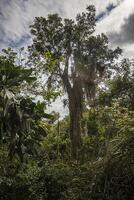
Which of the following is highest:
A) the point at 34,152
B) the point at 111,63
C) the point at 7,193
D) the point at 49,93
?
the point at 111,63

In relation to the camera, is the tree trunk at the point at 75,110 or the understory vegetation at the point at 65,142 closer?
the understory vegetation at the point at 65,142

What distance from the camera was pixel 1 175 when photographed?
10141 mm

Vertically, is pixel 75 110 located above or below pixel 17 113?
above

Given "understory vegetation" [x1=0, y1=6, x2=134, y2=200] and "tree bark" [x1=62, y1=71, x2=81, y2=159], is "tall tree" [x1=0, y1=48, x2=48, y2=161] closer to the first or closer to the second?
"understory vegetation" [x1=0, y1=6, x2=134, y2=200]

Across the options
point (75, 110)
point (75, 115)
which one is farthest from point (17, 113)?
point (75, 115)

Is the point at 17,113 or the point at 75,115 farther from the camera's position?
the point at 75,115

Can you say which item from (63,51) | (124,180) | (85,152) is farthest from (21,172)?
(63,51)

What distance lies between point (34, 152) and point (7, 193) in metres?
2.34

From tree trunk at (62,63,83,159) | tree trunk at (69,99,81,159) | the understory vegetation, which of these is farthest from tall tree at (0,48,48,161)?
tree trunk at (69,99,81,159)

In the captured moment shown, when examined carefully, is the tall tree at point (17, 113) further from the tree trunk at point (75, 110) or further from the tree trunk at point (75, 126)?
the tree trunk at point (75, 126)

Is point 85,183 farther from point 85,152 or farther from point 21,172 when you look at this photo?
point 85,152

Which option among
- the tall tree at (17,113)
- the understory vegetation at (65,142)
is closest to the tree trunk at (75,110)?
the understory vegetation at (65,142)

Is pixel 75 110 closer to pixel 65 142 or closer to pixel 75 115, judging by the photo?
pixel 75 115

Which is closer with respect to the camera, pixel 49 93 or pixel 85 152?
pixel 49 93
